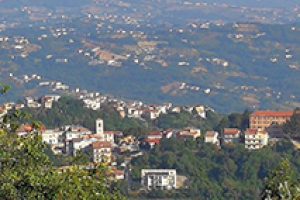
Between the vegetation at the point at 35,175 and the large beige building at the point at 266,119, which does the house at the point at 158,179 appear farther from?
the vegetation at the point at 35,175

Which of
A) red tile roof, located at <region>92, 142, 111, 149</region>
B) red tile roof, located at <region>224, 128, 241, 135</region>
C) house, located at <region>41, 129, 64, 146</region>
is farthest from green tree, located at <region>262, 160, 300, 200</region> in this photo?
house, located at <region>41, 129, 64, 146</region>

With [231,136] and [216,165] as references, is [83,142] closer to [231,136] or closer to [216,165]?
[231,136]

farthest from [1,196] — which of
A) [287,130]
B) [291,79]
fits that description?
[291,79]

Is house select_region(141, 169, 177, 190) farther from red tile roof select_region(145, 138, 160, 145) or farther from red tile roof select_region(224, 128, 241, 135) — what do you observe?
red tile roof select_region(224, 128, 241, 135)

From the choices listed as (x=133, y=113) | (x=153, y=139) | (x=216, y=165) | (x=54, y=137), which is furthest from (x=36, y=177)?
(x=133, y=113)

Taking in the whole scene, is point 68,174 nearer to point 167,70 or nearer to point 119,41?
point 167,70
